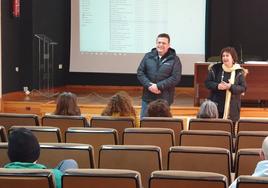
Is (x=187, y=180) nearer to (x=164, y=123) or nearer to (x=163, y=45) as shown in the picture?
(x=164, y=123)

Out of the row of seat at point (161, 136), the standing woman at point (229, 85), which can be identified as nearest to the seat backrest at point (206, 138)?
the row of seat at point (161, 136)

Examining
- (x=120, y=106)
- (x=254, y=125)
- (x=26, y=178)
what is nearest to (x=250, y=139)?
(x=254, y=125)

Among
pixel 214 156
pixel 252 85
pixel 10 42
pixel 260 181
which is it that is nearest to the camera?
pixel 260 181

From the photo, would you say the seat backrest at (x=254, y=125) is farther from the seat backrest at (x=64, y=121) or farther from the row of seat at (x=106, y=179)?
the row of seat at (x=106, y=179)

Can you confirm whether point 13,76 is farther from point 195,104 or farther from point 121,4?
point 195,104

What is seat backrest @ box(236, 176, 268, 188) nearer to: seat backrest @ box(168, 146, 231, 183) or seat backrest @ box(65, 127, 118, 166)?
seat backrest @ box(168, 146, 231, 183)

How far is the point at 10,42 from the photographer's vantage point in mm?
10148

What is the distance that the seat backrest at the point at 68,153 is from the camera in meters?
3.54

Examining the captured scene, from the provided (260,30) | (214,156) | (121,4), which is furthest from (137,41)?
(214,156)

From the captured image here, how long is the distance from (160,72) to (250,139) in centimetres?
262

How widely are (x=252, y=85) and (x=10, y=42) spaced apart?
4.40 m

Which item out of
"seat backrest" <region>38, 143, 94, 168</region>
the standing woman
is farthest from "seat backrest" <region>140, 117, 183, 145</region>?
the standing woman

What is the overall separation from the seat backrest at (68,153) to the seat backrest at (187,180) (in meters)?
0.88

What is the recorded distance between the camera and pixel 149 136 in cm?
425
